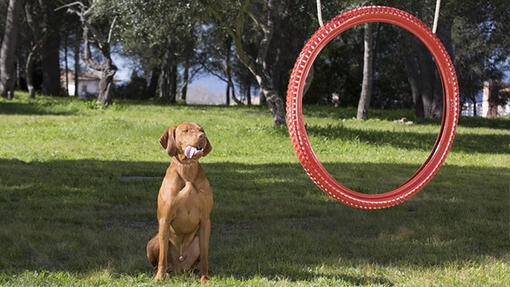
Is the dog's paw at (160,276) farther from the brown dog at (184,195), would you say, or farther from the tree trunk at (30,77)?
the tree trunk at (30,77)

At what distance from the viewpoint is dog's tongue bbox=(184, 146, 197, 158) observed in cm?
437

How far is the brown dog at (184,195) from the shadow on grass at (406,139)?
11.5 m

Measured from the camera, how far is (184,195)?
178 inches

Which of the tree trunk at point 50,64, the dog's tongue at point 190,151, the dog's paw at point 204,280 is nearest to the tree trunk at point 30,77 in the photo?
the tree trunk at point 50,64

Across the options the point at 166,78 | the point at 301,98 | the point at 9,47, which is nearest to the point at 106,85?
the point at 9,47

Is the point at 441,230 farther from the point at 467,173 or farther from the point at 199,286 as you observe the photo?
the point at 467,173

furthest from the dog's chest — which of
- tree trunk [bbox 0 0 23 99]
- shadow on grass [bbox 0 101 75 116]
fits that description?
tree trunk [bbox 0 0 23 99]

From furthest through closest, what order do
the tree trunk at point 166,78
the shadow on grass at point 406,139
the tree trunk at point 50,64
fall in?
the tree trunk at point 166,78 → the tree trunk at point 50,64 → the shadow on grass at point 406,139

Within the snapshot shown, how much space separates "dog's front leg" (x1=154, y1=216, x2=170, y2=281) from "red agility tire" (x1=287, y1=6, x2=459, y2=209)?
1409 mm

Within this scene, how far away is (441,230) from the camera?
706 centimetres

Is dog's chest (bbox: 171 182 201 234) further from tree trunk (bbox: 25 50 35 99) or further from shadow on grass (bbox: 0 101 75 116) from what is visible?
tree trunk (bbox: 25 50 35 99)

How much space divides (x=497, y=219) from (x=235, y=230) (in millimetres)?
3852

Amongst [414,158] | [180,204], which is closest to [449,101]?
[180,204]

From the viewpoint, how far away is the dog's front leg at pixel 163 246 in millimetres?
4562
